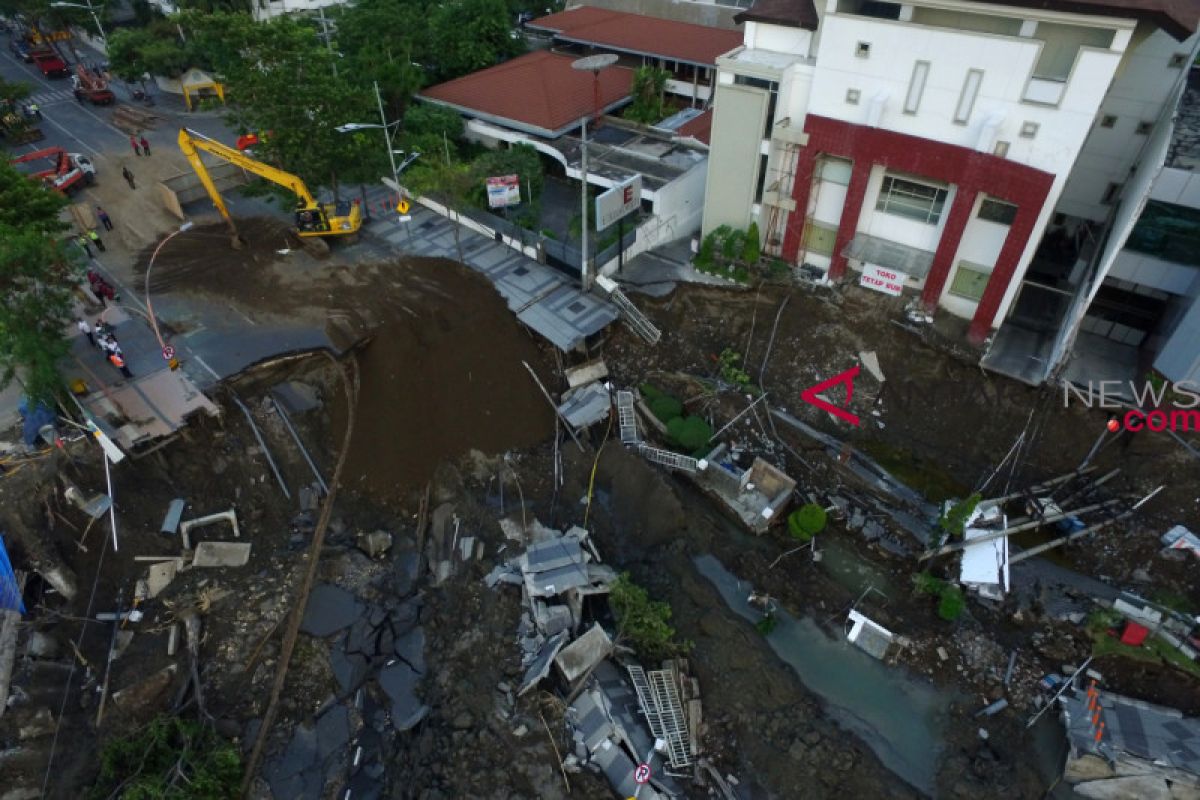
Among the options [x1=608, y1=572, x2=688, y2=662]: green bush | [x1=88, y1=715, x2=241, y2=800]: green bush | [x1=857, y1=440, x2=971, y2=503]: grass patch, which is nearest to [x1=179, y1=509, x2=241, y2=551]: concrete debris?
[x1=88, y1=715, x2=241, y2=800]: green bush

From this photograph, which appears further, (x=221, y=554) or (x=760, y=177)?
(x=760, y=177)

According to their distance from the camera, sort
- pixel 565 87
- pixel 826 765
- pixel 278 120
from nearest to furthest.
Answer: pixel 826 765, pixel 278 120, pixel 565 87

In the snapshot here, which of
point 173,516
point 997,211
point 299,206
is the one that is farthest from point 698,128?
point 173,516

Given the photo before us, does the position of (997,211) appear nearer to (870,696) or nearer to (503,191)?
(870,696)

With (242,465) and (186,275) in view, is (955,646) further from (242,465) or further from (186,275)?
(186,275)

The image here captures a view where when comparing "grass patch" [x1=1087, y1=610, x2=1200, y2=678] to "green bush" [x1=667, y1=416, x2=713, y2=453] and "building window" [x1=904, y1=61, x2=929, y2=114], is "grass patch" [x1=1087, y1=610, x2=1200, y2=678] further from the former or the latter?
"building window" [x1=904, y1=61, x2=929, y2=114]

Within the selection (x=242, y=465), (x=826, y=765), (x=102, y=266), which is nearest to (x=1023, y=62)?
(x=826, y=765)
